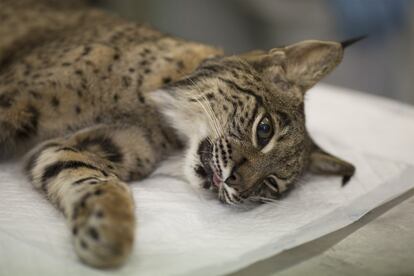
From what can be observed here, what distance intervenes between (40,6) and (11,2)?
0.46ft

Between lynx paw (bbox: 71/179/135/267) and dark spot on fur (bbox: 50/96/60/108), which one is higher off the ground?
lynx paw (bbox: 71/179/135/267)

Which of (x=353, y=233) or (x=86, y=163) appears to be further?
(x=86, y=163)

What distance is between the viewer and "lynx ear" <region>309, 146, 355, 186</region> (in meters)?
2.26

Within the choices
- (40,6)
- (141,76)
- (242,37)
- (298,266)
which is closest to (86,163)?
(141,76)

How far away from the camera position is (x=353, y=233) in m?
1.86

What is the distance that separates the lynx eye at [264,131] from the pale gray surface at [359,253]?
391mm

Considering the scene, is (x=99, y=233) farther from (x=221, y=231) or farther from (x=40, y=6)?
(x=40, y=6)

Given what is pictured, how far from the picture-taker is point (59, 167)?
6.67ft

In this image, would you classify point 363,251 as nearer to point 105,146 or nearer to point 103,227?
point 103,227

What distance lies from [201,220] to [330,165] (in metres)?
0.68

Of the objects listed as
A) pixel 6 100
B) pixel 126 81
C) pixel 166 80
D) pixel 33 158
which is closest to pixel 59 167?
pixel 33 158

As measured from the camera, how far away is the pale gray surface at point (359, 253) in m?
1.61

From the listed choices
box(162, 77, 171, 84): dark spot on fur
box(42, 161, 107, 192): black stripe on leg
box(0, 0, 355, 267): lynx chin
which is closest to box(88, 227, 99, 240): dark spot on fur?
box(0, 0, 355, 267): lynx chin

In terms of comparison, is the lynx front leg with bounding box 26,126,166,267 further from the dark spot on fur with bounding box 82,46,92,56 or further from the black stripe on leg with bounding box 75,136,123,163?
the dark spot on fur with bounding box 82,46,92,56
